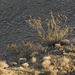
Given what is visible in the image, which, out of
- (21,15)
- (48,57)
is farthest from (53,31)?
(21,15)

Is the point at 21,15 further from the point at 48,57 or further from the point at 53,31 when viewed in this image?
the point at 48,57

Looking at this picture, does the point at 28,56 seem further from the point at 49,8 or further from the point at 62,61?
the point at 49,8

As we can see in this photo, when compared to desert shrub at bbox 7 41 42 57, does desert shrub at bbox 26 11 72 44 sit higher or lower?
higher

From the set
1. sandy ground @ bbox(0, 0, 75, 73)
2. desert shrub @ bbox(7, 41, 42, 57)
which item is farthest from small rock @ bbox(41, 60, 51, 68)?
sandy ground @ bbox(0, 0, 75, 73)

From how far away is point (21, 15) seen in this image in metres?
7.68

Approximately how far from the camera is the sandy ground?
6.23 m

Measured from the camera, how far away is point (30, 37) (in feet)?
20.2

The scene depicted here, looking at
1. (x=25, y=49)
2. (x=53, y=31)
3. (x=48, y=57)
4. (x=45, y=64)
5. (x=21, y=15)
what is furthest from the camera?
(x=21, y=15)

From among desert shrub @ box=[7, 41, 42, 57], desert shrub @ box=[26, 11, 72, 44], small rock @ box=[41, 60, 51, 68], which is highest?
desert shrub @ box=[26, 11, 72, 44]

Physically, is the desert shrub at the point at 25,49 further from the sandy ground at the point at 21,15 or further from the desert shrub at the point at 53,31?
the desert shrub at the point at 53,31

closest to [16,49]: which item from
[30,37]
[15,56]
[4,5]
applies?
[15,56]

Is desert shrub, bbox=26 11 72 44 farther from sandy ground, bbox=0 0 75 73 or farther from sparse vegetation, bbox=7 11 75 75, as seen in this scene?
sandy ground, bbox=0 0 75 73

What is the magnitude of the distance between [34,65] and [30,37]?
7.39 feet

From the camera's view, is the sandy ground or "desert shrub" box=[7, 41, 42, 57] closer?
"desert shrub" box=[7, 41, 42, 57]
